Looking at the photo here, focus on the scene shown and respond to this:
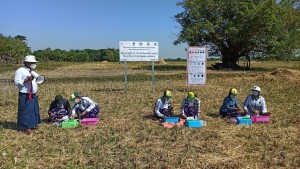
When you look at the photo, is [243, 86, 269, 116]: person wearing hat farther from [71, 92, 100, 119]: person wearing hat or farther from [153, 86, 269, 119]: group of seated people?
[71, 92, 100, 119]: person wearing hat

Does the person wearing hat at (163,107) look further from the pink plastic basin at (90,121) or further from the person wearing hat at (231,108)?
the pink plastic basin at (90,121)

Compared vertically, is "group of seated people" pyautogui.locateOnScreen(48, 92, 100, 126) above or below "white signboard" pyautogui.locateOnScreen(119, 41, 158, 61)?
below

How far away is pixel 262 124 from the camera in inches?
328

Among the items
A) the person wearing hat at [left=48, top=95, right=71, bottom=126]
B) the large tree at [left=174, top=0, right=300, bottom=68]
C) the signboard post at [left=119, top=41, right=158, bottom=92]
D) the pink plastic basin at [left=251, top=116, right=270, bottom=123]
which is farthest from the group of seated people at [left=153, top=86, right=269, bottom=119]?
the large tree at [left=174, top=0, right=300, bottom=68]

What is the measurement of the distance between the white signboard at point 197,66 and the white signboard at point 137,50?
1.77 m

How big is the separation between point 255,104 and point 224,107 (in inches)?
31.6

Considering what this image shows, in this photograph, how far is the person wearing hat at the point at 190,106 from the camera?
8.95 metres

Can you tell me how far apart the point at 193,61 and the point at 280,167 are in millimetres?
9134

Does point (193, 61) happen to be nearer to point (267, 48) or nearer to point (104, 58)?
point (267, 48)

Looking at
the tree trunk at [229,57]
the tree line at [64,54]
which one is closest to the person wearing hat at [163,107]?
the tree trunk at [229,57]

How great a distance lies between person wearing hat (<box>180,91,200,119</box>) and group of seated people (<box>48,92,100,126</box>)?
233 cm

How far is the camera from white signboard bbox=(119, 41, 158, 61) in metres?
14.8

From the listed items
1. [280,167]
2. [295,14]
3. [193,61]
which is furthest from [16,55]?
[280,167]

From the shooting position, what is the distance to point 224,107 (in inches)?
368
